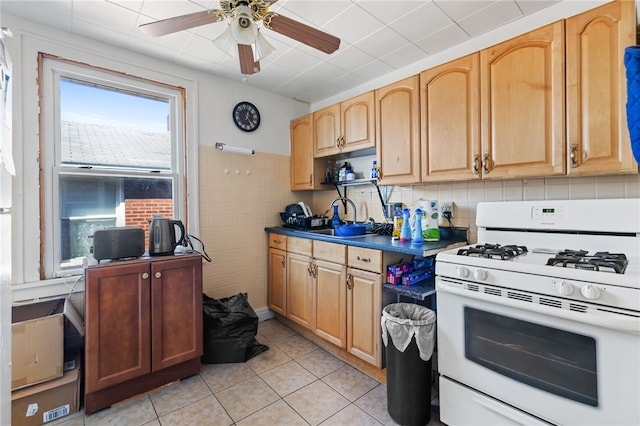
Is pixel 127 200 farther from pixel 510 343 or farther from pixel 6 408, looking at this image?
pixel 510 343

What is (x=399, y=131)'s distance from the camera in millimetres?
2240

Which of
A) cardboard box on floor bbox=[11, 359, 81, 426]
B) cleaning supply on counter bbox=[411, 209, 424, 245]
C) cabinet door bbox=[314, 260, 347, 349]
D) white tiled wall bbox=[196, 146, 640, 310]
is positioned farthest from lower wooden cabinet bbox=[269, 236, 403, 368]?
cardboard box on floor bbox=[11, 359, 81, 426]

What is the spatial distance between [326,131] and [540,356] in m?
2.31

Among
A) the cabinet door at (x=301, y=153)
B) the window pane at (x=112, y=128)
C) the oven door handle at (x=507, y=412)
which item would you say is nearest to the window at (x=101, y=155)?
the window pane at (x=112, y=128)

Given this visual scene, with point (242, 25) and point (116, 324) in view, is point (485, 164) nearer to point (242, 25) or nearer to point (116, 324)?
point (242, 25)

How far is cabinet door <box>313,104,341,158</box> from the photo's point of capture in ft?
8.98

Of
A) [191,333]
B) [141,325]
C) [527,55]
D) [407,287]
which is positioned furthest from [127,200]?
[527,55]

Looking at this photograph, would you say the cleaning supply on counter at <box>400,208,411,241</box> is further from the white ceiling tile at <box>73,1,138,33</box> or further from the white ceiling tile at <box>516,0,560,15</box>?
the white ceiling tile at <box>73,1,138,33</box>

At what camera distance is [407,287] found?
6.02ft

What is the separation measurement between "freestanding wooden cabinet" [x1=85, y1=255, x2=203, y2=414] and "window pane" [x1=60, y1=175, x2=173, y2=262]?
1.91 ft

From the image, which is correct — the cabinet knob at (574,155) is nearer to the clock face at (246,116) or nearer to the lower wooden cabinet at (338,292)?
the lower wooden cabinet at (338,292)

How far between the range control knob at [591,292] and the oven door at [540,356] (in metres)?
0.07

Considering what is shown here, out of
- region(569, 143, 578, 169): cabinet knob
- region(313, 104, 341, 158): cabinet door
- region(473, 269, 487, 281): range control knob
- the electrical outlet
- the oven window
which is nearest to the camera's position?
the oven window

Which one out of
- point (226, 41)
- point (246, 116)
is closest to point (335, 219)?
point (246, 116)
